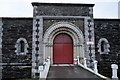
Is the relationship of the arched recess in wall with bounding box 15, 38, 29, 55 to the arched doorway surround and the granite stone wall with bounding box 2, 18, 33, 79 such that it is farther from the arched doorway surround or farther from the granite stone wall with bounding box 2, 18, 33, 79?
the arched doorway surround

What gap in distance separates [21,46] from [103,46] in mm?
6269

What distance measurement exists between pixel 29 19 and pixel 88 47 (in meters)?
4.91

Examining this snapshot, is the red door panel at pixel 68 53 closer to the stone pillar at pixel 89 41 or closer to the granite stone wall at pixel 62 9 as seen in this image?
the stone pillar at pixel 89 41

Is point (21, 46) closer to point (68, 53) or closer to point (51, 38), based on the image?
point (51, 38)

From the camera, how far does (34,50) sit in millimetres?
14453

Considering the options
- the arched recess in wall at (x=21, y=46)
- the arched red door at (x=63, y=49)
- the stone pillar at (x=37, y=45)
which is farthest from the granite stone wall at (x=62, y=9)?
the arched recess in wall at (x=21, y=46)

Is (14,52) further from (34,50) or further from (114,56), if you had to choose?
(114,56)

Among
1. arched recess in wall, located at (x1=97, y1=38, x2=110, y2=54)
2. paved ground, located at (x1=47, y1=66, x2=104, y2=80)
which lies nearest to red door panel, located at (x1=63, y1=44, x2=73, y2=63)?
arched recess in wall, located at (x1=97, y1=38, x2=110, y2=54)

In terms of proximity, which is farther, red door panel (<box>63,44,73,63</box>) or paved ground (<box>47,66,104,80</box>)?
red door panel (<box>63,44,73,63</box>)

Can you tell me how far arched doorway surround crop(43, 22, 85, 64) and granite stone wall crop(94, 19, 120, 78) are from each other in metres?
1.32

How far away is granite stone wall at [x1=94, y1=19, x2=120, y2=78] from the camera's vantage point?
15.0 meters

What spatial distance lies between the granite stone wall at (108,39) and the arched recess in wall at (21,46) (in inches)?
210

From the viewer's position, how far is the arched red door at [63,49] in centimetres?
1528

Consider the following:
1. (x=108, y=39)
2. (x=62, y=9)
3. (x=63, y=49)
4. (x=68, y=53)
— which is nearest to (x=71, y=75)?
(x=68, y=53)
